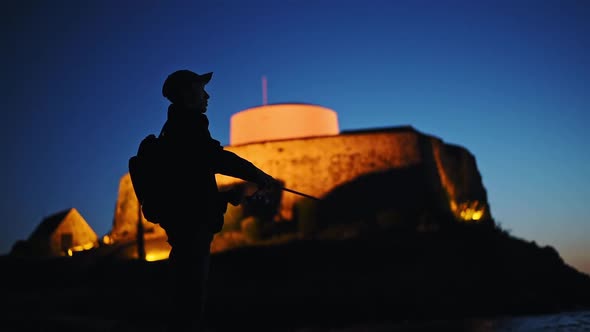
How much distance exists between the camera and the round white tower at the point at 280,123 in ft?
100

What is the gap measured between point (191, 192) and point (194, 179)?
7 centimetres

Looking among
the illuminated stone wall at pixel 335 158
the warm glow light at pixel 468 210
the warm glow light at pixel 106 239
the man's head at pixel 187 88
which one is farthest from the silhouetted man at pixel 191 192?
the warm glow light at pixel 106 239

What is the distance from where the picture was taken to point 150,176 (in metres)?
2.95

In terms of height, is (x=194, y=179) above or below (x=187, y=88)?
below

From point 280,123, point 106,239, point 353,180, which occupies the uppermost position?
point 280,123

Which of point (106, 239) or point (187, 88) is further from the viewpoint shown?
point (106, 239)

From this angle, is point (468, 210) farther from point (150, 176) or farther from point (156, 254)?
point (150, 176)

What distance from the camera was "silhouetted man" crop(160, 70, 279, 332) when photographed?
2.74 m

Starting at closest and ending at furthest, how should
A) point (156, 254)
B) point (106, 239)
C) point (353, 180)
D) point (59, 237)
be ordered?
point (156, 254), point (353, 180), point (59, 237), point (106, 239)

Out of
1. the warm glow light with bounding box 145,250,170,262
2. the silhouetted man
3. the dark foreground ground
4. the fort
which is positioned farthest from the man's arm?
the warm glow light with bounding box 145,250,170,262

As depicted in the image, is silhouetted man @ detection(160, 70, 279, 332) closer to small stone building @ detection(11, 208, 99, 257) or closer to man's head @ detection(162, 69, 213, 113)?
man's head @ detection(162, 69, 213, 113)

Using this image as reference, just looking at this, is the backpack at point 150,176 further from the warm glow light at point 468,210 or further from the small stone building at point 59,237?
the small stone building at point 59,237

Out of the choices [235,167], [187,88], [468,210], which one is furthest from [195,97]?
[468,210]

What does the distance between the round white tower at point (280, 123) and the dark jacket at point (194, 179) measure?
88.2 feet
